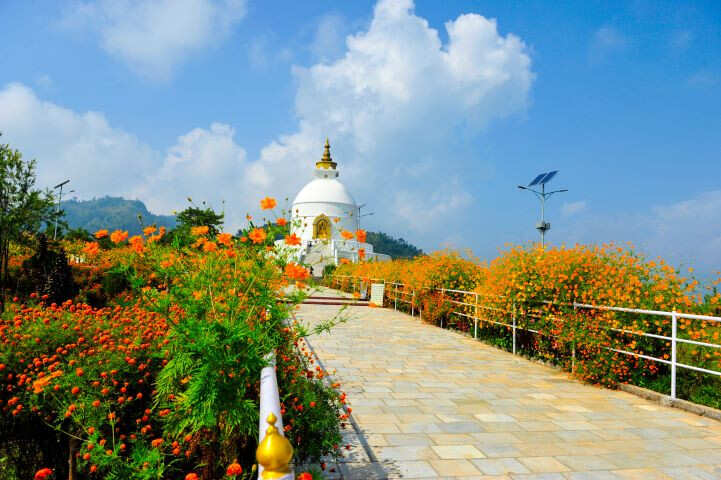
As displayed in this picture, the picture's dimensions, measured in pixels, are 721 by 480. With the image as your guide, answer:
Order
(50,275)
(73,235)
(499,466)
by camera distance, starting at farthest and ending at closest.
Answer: (73,235) → (50,275) → (499,466)

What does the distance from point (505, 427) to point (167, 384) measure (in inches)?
126

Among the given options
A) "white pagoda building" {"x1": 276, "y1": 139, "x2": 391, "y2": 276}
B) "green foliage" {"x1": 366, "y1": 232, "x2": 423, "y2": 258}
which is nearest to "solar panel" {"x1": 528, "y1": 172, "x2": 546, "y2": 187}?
"white pagoda building" {"x1": 276, "y1": 139, "x2": 391, "y2": 276}

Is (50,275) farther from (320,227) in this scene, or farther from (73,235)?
(320,227)

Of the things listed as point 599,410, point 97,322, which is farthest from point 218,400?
point 599,410

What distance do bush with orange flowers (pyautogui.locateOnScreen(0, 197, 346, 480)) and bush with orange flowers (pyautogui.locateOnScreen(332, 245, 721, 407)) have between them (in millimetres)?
4571

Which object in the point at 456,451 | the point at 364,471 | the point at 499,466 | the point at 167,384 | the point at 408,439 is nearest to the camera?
the point at 167,384

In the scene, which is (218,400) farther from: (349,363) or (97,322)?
(349,363)

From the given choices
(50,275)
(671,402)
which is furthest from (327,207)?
(671,402)

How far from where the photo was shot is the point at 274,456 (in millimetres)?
1624

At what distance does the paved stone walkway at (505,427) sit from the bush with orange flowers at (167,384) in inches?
35.0

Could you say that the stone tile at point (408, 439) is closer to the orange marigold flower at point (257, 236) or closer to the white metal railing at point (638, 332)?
the orange marigold flower at point (257, 236)

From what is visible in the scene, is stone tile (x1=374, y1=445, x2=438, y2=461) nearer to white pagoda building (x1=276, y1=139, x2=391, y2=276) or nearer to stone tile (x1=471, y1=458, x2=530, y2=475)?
stone tile (x1=471, y1=458, x2=530, y2=475)

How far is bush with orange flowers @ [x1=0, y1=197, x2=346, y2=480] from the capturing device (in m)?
3.03

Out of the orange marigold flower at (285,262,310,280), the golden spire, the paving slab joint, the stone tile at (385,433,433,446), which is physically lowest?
the stone tile at (385,433,433,446)
